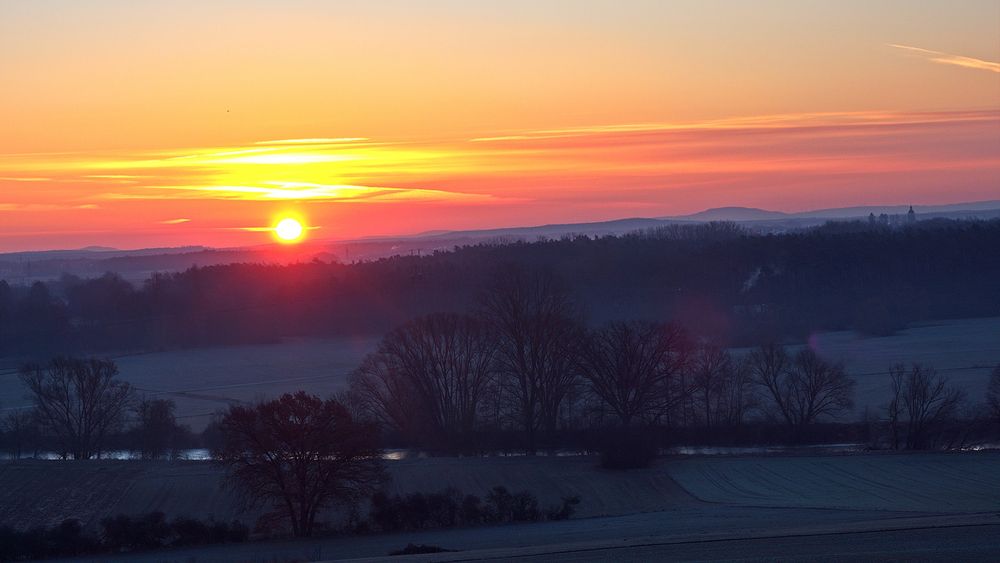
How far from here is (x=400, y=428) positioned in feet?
130

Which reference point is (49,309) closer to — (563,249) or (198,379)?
(198,379)

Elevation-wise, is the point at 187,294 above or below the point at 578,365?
above

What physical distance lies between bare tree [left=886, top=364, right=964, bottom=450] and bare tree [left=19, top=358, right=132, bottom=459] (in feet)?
94.4

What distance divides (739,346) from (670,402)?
16.6 metres

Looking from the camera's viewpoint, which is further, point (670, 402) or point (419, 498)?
point (670, 402)

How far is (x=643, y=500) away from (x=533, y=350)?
46.1ft

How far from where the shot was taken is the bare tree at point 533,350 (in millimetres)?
39031

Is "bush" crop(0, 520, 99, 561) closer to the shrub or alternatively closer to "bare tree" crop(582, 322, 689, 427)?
the shrub

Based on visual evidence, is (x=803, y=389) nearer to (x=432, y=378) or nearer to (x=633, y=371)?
(x=633, y=371)

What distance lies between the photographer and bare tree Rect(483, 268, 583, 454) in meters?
39.0

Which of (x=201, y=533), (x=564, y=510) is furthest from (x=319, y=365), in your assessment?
(x=564, y=510)

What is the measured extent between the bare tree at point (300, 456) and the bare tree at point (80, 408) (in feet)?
53.5

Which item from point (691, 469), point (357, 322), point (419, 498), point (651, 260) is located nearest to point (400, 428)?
point (691, 469)

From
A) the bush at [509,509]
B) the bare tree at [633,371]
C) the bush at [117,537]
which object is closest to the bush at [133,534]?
the bush at [117,537]
